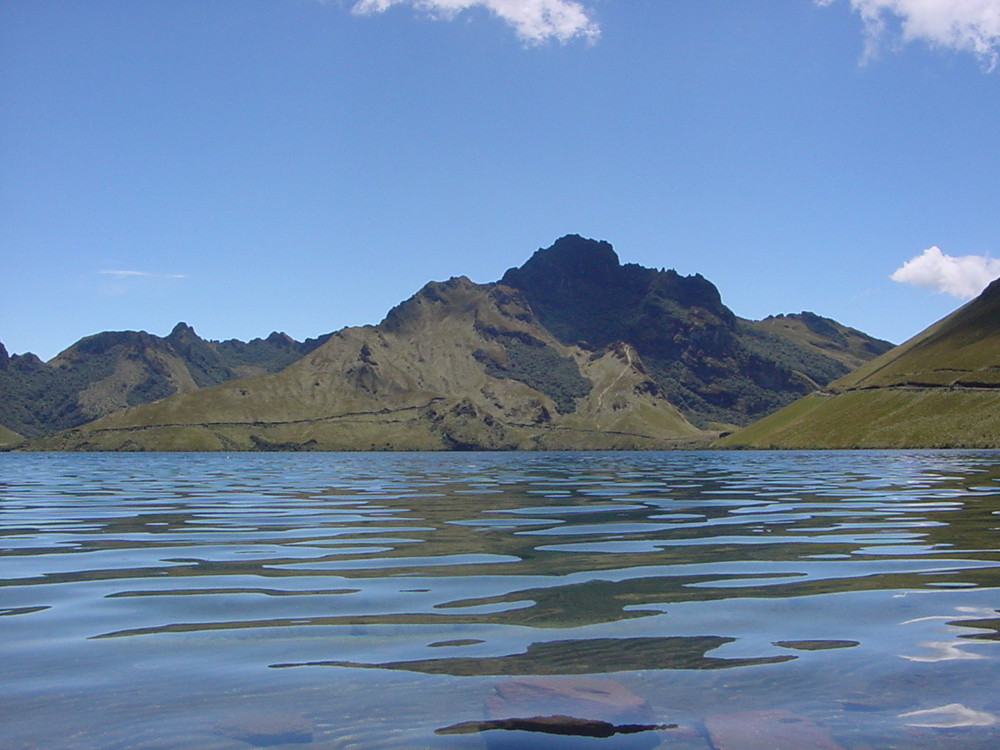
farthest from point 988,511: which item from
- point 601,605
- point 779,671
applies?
point 779,671

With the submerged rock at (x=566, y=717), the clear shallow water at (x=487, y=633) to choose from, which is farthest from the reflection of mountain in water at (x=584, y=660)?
the submerged rock at (x=566, y=717)

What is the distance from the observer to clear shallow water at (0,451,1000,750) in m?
9.45

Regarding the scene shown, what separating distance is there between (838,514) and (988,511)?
6.46 metres

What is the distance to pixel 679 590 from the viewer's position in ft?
59.4

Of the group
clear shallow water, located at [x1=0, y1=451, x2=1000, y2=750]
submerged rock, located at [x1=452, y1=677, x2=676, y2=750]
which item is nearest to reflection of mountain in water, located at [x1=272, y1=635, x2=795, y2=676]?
clear shallow water, located at [x1=0, y1=451, x2=1000, y2=750]

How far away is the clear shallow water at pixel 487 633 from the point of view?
31.0 ft

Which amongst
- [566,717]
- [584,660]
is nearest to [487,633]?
[584,660]

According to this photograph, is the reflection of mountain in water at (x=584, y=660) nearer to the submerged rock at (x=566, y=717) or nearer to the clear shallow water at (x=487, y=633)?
the clear shallow water at (x=487, y=633)

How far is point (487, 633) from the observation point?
1407cm

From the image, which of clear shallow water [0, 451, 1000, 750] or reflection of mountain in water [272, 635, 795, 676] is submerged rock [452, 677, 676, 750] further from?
reflection of mountain in water [272, 635, 795, 676]

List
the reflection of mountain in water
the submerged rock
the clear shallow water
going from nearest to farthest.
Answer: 1. the submerged rock
2. the clear shallow water
3. the reflection of mountain in water

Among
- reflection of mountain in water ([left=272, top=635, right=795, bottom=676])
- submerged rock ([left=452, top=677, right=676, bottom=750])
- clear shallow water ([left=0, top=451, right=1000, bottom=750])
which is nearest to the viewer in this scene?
submerged rock ([left=452, top=677, right=676, bottom=750])

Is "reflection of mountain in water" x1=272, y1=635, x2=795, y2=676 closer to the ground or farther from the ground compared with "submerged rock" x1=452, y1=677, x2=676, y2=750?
closer to the ground

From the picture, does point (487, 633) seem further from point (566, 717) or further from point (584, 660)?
point (566, 717)
